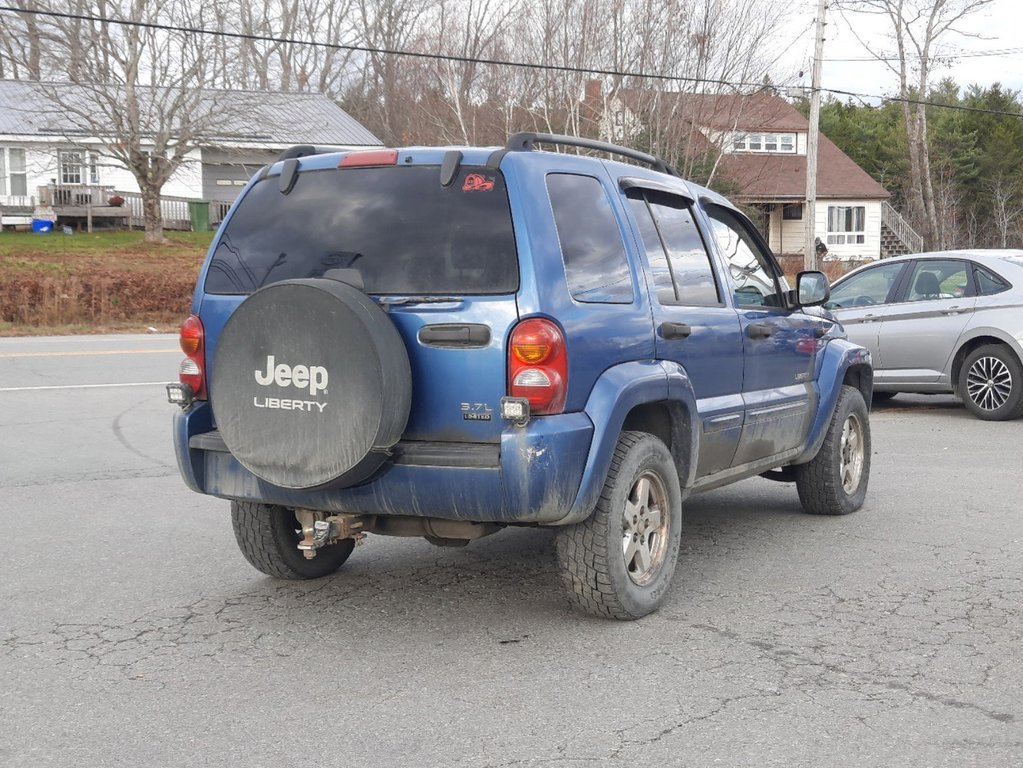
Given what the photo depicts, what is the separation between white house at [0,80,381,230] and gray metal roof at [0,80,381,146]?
0.05 m

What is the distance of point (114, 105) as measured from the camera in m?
34.8

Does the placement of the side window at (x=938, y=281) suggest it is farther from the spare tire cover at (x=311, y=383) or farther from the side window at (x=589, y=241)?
the spare tire cover at (x=311, y=383)

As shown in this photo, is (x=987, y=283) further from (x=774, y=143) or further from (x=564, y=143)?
(x=774, y=143)

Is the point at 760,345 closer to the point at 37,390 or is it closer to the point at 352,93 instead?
the point at 37,390

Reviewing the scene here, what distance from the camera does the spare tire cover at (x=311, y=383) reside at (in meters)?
4.79

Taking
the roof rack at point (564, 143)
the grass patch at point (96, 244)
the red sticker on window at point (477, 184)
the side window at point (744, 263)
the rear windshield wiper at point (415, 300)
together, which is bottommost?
the rear windshield wiper at point (415, 300)

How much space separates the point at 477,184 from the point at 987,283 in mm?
8873

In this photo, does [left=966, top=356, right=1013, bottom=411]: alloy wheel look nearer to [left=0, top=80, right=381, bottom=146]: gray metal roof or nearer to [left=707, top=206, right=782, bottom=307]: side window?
[left=707, top=206, right=782, bottom=307]: side window

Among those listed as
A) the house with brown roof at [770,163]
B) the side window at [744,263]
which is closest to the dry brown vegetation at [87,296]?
the house with brown roof at [770,163]

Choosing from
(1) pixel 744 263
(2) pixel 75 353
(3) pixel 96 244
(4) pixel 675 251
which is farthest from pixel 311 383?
(3) pixel 96 244

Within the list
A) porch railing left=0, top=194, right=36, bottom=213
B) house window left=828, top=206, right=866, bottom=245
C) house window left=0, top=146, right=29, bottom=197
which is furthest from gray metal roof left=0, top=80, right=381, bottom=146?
house window left=828, top=206, right=866, bottom=245

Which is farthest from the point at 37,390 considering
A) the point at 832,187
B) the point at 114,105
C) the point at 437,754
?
the point at 832,187

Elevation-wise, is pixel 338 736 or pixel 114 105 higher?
pixel 114 105

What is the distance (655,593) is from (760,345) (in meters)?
1.76
